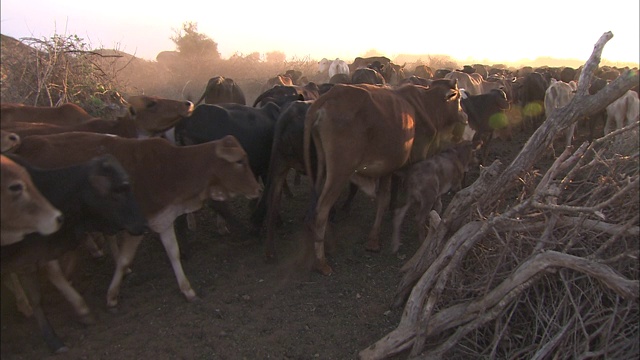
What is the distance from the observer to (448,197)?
28.7ft

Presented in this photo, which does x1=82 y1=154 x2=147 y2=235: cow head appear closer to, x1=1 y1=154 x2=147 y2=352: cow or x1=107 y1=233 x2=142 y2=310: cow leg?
x1=1 y1=154 x2=147 y2=352: cow

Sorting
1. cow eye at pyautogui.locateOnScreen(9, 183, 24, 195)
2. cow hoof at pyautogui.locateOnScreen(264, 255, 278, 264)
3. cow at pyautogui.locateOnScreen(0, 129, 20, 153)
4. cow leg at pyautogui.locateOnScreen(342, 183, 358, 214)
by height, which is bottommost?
cow hoof at pyautogui.locateOnScreen(264, 255, 278, 264)

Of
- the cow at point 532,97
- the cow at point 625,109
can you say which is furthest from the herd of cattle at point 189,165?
the cow at point 532,97

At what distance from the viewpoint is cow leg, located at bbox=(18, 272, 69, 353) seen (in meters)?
4.22

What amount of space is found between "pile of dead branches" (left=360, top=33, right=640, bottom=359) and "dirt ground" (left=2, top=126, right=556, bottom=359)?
0.54 meters

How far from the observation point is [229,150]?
5.17 m

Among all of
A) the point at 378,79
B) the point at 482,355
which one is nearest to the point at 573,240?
the point at 482,355

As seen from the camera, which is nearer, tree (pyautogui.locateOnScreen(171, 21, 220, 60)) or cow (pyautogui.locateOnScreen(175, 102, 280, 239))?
A: cow (pyautogui.locateOnScreen(175, 102, 280, 239))

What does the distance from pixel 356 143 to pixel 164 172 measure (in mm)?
2115

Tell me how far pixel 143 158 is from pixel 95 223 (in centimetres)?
85

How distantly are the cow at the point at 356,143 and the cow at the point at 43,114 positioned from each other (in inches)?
114

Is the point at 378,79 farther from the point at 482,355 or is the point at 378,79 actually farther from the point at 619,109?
the point at 482,355

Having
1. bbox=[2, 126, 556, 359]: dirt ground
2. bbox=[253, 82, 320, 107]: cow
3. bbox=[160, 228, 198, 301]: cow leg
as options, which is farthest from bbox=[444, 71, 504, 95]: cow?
bbox=[160, 228, 198, 301]: cow leg

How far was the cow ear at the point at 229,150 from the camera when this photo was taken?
514 cm
